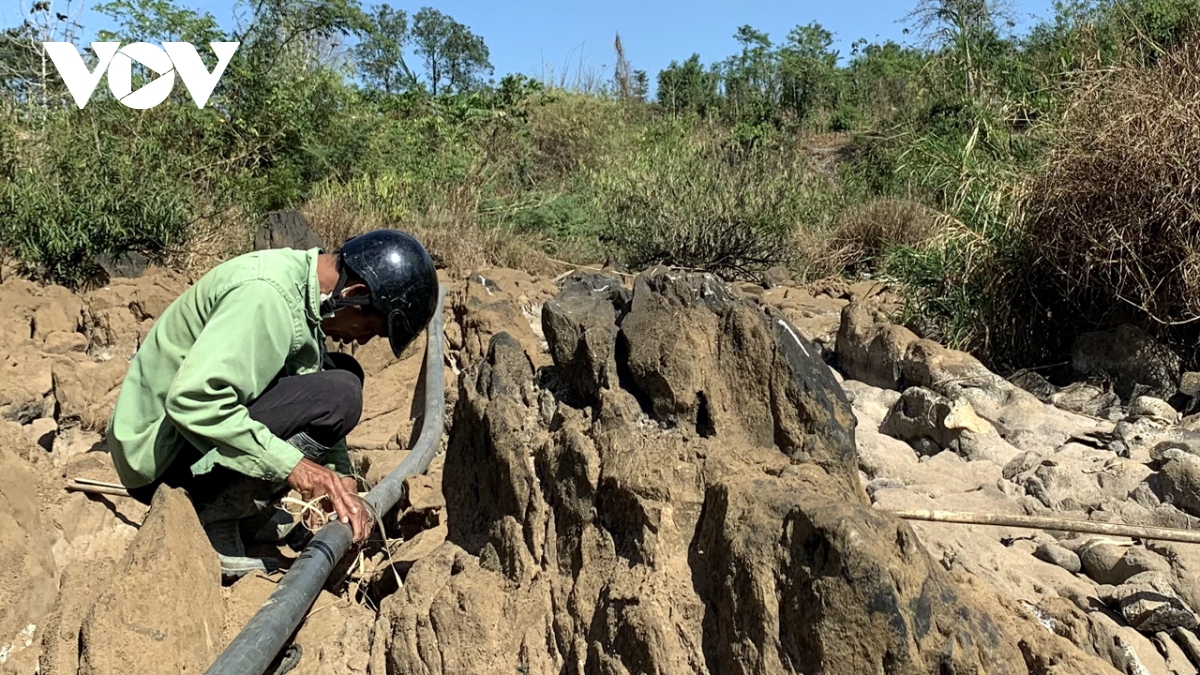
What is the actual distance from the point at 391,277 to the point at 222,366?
52cm

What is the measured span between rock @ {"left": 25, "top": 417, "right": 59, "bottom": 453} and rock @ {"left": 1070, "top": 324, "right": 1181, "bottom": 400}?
529 centimetres

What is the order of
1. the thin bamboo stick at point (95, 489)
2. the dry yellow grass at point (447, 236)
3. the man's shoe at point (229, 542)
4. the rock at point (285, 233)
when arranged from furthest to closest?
the dry yellow grass at point (447, 236) < the rock at point (285, 233) < the thin bamboo stick at point (95, 489) < the man's shoe at point (229, 542)

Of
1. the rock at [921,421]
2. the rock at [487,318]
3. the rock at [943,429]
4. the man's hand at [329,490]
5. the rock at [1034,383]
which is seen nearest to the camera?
the man's hand at [329,490]

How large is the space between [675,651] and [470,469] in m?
1.05

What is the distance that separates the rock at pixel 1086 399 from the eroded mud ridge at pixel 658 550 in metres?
1.29

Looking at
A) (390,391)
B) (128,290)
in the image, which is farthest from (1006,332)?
(128,290)

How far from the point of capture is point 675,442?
2.27 metres

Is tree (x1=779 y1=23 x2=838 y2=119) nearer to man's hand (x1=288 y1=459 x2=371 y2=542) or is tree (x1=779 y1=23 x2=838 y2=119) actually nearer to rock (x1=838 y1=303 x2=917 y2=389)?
rock (x1=838 y1=303 x2=917 y2=389)

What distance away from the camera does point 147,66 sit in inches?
460

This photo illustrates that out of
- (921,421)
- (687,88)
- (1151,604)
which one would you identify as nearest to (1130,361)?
(921,421)

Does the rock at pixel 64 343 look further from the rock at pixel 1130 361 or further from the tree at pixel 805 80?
the tree at pixel 805 80

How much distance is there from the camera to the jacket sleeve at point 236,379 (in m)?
2.51

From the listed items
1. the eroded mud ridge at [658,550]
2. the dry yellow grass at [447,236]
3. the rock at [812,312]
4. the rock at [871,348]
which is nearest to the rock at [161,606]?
the eroded mud ridge at [658,550]

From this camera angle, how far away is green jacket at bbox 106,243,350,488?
2531mm
